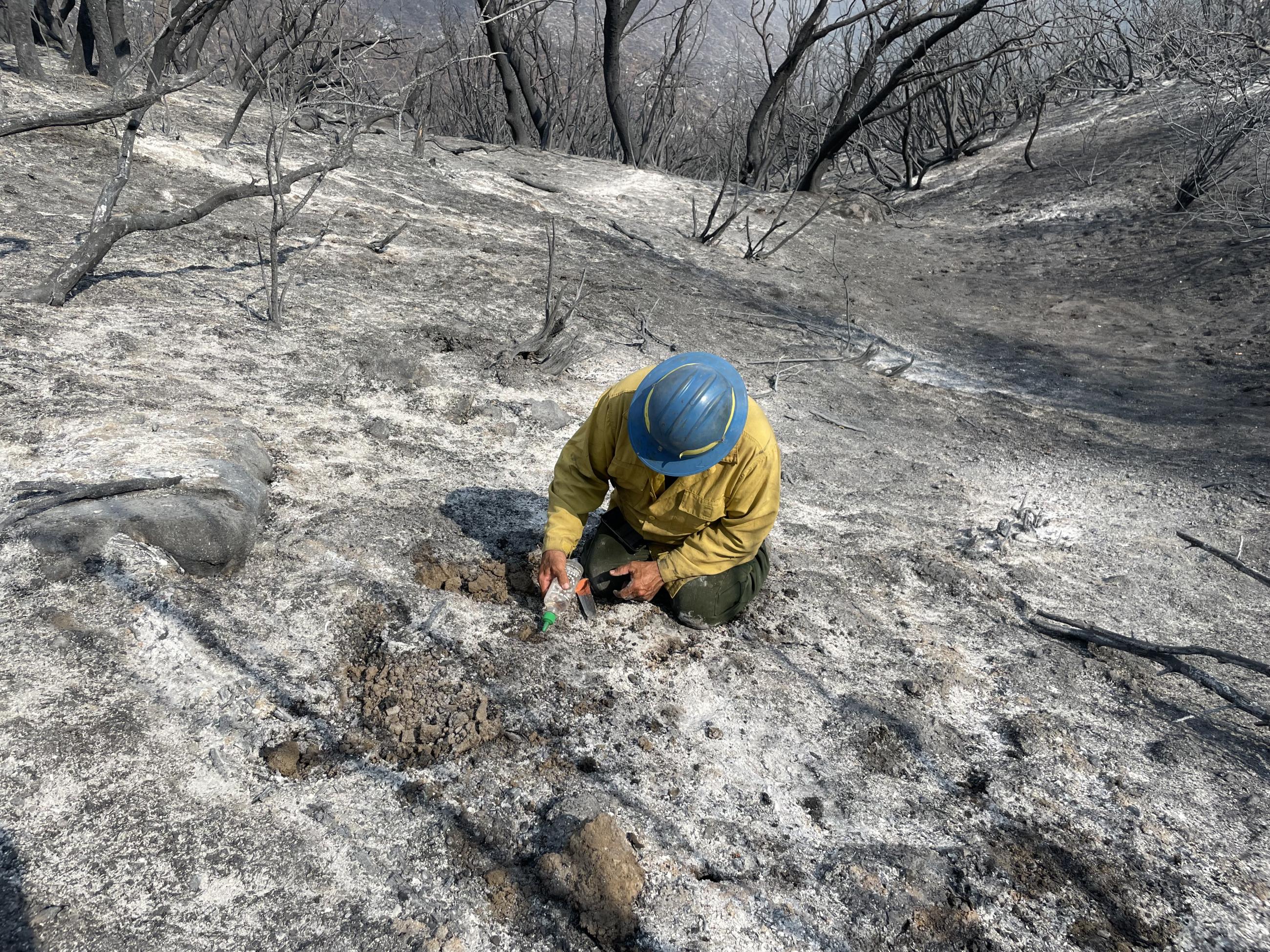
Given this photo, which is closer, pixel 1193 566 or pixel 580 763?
pixel 580 763

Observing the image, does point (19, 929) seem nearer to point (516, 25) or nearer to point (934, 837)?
point (934, 837)

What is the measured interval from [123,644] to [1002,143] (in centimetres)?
1290

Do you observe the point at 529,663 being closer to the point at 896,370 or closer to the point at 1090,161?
the point at 896,370

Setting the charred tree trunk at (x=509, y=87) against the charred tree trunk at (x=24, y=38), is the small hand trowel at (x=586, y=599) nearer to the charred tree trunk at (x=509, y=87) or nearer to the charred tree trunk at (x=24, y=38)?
the charred tree trunk at (x=24, y=38)

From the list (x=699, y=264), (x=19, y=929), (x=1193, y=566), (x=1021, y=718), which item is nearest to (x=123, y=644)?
(x=19, y=929)

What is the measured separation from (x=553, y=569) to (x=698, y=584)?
48 centimetres

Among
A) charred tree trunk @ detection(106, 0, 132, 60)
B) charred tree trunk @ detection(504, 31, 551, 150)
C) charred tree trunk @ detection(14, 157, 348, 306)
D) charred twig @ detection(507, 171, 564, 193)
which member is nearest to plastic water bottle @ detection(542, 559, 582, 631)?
charred tree trunk @ detection(14, 157, 348, 306)

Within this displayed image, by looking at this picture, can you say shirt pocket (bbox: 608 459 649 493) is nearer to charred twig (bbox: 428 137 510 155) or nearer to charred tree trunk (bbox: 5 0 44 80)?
charred twig (bbox: 428 137 510 155)

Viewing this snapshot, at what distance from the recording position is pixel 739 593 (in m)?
2.62

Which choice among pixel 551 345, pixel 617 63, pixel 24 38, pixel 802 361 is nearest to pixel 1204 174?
pixel 802 361

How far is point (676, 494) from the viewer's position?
93.7 inches

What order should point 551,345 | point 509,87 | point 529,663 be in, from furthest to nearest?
point 509,87 < point 551,345 < point 529,663

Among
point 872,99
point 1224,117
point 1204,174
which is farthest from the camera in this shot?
point 872,99

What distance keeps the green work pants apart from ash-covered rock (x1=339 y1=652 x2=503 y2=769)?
63cm
